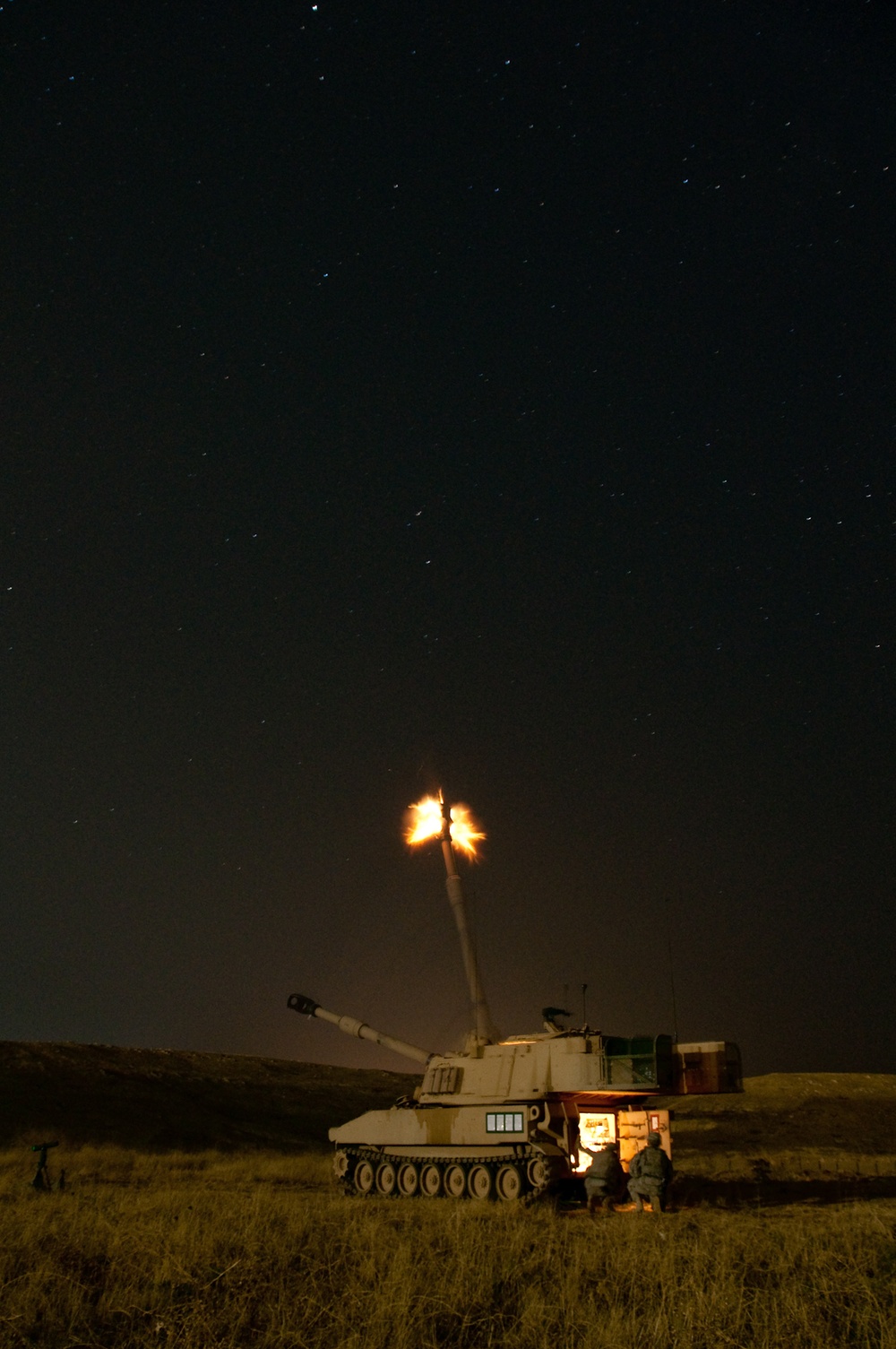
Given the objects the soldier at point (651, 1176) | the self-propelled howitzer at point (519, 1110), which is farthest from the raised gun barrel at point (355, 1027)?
the soldier at point (651, 1176)

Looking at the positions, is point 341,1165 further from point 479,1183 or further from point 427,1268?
point 427,1268

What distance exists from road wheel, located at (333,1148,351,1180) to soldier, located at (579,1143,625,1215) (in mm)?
7417

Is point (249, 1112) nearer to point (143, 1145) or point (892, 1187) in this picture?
point (143, 1145)

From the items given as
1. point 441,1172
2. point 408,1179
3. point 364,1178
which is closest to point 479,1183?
point 441,1172

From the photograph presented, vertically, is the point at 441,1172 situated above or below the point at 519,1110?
below

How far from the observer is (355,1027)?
25.1 metres

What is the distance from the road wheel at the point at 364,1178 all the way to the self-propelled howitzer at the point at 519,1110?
23mm

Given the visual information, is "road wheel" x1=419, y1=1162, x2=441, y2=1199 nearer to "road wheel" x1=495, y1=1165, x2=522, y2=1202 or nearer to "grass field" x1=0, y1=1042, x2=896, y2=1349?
"road wheel" x1=495, y1=1165, x2=522, y2=1202

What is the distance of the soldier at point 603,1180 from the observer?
16.4 metres

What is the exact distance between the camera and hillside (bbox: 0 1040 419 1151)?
1494 inches

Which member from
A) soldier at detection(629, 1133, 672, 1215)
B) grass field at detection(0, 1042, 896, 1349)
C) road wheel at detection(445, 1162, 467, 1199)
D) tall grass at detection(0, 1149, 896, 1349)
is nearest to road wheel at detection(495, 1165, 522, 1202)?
road wheel at detection(445, 1162, 467, 1199)

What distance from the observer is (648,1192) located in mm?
15703

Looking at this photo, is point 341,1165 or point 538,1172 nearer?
point 538,1172

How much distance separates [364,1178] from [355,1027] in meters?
3.89
